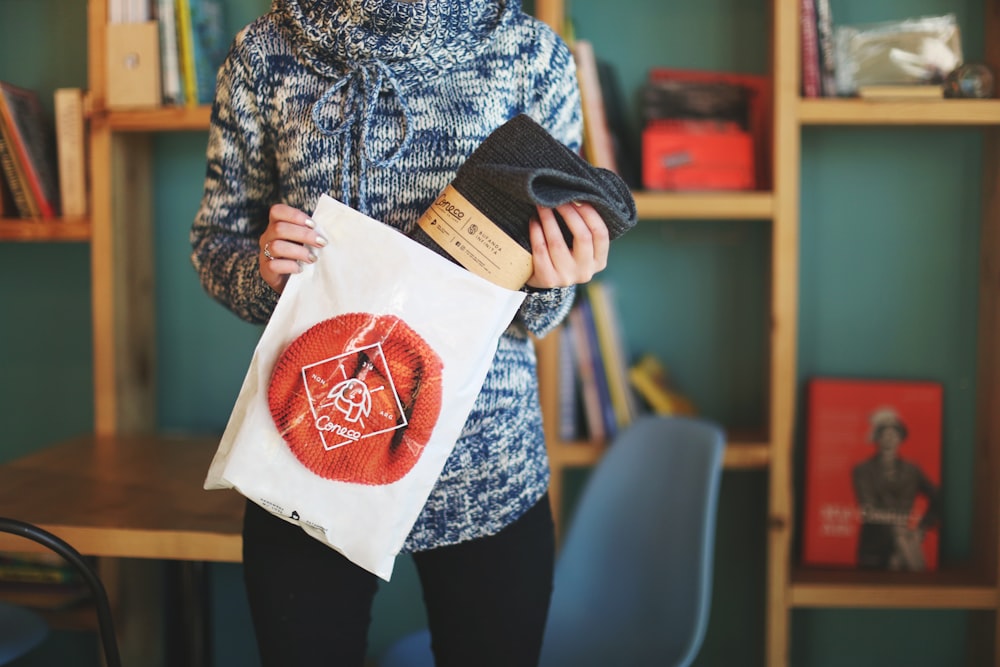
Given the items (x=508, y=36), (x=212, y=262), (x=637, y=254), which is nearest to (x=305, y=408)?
(x=212, y=262)

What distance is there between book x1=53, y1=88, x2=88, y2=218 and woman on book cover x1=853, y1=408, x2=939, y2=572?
1603 mm

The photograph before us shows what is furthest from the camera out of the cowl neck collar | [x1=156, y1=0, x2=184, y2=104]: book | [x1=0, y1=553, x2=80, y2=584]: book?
[x1=0, y1=553, x2=80, y2=584]: book

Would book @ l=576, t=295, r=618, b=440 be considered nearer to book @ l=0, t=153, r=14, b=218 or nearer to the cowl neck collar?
the cowl neck collar

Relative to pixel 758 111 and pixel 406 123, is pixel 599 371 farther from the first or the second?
pixel 406 123

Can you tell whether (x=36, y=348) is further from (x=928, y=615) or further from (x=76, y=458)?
(x=928, y=615)

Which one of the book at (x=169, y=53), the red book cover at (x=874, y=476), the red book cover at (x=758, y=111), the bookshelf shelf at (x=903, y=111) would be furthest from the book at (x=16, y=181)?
the red book cover at (x=874, y=476)

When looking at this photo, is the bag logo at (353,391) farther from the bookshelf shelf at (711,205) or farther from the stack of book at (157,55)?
the stack of book at (157,55)

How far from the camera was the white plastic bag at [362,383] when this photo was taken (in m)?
0.76

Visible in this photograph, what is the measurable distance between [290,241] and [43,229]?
3.68ft

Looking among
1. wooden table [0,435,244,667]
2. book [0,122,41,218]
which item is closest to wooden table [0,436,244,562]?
wooden table [0,435,244,667]

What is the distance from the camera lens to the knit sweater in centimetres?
87

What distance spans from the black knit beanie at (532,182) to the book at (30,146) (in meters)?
1.24

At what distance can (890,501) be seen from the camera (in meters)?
1.71

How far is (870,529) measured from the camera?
1707mm
